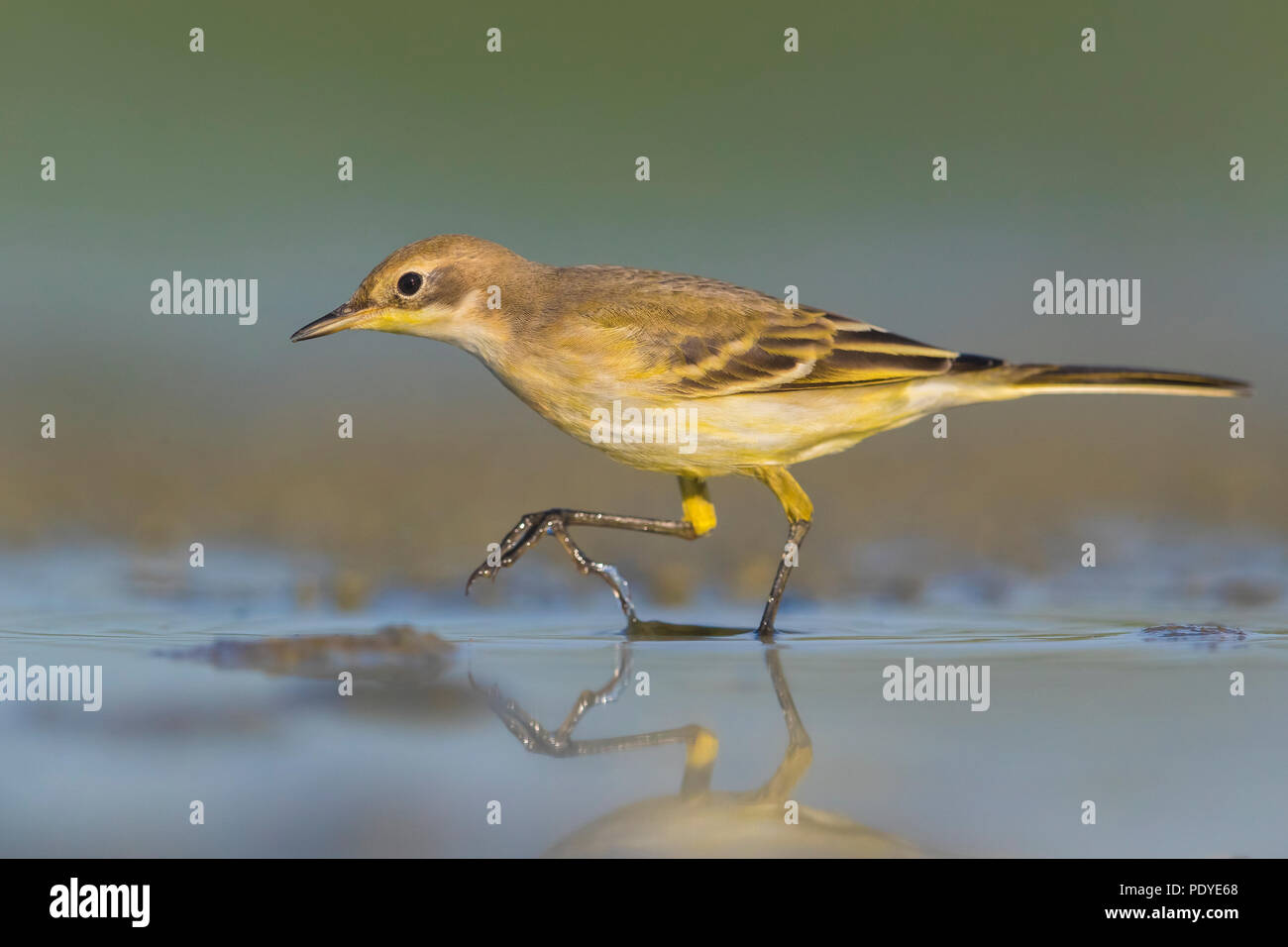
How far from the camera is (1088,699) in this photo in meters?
5.79

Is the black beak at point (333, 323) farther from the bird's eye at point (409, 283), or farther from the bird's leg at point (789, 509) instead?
the bird's leg at point (789, 509)

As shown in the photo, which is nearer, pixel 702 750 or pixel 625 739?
pixel 702 750

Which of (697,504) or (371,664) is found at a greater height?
(697,504)

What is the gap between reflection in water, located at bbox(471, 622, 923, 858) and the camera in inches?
166

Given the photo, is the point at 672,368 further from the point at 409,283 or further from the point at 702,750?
the point at 702,750

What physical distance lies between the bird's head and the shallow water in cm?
143

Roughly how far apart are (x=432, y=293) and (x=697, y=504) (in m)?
1.85

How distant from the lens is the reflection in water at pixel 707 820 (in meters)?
4.22

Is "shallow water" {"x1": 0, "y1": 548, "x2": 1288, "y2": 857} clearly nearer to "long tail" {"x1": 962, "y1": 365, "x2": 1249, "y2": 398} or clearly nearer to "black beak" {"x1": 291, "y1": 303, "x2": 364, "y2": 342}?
"long tail" {"x1": 962, "y1": 365, "x2": 1249, "y2": 398}

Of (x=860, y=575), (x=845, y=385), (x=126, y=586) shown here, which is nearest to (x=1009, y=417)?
(x=860, y=575)

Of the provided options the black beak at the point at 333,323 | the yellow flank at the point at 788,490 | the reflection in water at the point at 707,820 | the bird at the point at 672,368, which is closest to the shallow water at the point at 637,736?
the reflection in water at the point at 707,820

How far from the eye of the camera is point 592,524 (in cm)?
845

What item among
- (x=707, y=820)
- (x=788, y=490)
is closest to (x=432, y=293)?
(x=788, y=490)

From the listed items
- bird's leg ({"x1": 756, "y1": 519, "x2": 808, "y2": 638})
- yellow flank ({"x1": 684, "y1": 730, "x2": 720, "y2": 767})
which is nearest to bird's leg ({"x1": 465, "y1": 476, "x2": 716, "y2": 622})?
bird's leg ({"x1": 756, "y1": 519, "x2": 808, "y2": 638})
